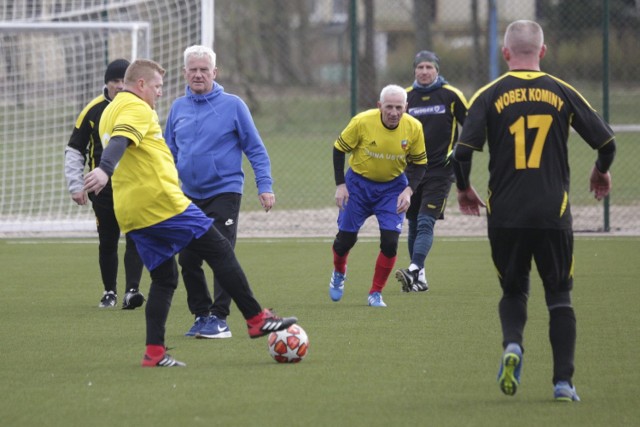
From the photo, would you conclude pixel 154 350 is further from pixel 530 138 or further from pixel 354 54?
pixel 354 54

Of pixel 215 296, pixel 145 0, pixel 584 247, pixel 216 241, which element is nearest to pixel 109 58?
pixel 145 0

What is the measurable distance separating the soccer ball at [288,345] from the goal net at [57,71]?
25.5 ft

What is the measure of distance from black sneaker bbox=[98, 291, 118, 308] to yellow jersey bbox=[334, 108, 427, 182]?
212 cm

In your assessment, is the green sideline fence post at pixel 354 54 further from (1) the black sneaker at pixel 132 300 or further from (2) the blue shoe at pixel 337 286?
(1) the black sneaker at pixel 132 300

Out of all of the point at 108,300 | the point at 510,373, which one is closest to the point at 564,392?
the point at 510,373

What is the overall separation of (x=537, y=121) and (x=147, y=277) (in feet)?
19.5

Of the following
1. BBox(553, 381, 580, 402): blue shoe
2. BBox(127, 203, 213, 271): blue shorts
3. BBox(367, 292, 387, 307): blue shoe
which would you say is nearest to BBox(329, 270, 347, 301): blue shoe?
BBox(367, 292, 387, 307): blue shoe

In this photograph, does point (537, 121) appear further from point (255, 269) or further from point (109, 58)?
point (109, 58)

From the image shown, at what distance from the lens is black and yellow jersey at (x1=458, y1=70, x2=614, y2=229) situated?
5719mm

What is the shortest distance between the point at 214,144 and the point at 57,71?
905cm

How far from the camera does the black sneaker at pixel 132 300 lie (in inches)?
356

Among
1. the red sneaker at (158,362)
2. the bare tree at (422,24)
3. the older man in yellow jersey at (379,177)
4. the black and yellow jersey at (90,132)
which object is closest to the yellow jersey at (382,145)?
the older man in yellow jersey at (379,177)

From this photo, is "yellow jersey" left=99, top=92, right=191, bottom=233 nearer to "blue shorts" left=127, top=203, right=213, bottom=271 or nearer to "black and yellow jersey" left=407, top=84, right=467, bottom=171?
"blue shorts" left=127, top=203, right=213, bottom=271

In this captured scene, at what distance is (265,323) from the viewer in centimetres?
678
